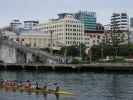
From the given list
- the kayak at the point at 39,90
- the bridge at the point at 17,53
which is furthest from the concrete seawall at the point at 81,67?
the kayak at the point at 39,90

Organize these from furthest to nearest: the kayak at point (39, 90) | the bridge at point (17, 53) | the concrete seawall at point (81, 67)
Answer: the bridge at point (17, 53), the concrete seawall at point (81, 67), the kayak at point (39, 90)

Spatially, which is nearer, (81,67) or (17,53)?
(81,67)

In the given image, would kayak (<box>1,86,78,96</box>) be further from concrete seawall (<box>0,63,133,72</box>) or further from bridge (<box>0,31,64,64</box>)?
bridge (<box>0,31,64,64</box>)

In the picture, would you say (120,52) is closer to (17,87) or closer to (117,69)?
(117,69)

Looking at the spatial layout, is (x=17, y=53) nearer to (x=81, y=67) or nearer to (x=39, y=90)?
(x=81, y=67)

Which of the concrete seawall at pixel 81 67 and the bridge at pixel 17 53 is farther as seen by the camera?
the bridge at pixel 17 53

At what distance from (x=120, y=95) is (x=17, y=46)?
344ft

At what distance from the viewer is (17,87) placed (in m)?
75.8

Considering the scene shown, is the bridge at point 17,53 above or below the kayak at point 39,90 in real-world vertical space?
above

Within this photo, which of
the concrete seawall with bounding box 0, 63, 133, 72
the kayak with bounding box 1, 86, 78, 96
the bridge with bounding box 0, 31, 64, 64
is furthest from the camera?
the bridge with bounding box 0, 31, 64, 64

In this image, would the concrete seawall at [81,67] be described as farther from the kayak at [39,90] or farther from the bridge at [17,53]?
the kayak at [39,90]

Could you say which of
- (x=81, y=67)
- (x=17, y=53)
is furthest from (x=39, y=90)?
(x=17, y=53)

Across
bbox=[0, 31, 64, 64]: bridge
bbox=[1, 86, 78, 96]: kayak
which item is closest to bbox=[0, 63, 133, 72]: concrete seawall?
bbox=[0, 31, 64, 64]: bridge

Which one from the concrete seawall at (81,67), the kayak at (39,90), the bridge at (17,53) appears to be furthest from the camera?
the bridge at (17,53)
